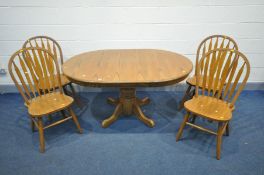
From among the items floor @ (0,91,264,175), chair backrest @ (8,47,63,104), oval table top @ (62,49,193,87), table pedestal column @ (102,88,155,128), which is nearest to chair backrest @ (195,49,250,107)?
oval table top @ (62,49,193,87)

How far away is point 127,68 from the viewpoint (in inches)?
75.1

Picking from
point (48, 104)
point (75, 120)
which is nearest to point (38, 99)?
point (48, 104)

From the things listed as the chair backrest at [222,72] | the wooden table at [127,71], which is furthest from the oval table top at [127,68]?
the chair backrest at [222,72]

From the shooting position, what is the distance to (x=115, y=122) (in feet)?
7.70

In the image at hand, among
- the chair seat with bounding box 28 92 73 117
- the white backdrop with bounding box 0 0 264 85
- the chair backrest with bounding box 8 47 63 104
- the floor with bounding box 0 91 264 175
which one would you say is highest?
the white backdrop with bounding box 0 0 264 85

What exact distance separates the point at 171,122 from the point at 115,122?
2.02ft

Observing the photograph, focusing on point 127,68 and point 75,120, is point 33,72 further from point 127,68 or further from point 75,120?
point 127,68

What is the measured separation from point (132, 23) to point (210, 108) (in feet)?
4.53

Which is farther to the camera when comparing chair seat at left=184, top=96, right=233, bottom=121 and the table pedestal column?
the table pedestal column

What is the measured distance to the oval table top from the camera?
66.4 inches

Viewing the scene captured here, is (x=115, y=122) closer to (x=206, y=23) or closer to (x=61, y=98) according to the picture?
(x=61, y=98)

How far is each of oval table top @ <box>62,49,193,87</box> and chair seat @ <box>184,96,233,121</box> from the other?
0.96 ft

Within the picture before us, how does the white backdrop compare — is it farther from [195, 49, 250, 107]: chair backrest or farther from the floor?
the floor

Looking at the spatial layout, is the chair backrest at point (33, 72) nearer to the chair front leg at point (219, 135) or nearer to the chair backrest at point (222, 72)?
the chair backrest at point (222, 72)
